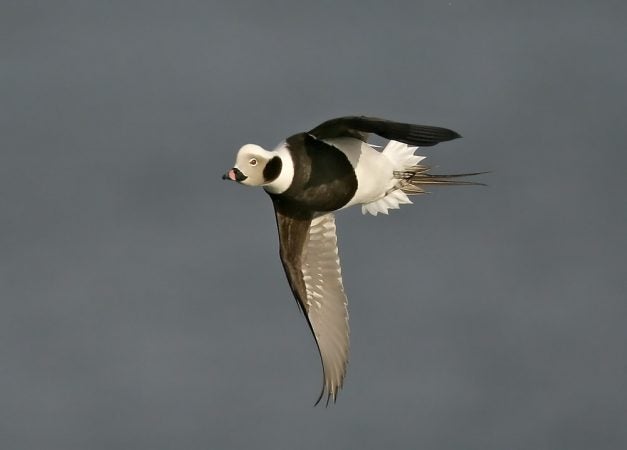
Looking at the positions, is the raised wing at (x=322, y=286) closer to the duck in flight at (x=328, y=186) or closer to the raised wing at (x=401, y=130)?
the duck in flight at (x=328, y=186)

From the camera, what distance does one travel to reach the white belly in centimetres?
1392

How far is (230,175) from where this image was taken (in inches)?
509

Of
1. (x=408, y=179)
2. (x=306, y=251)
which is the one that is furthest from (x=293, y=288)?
(x=408, y=179)

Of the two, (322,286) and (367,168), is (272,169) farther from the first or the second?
(322,286)

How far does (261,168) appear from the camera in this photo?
516 inches

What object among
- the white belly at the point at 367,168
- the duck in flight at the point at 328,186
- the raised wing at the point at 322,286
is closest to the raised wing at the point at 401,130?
the duck in flight at the point at 328,186

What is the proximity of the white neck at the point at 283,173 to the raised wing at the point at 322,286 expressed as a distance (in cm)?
103

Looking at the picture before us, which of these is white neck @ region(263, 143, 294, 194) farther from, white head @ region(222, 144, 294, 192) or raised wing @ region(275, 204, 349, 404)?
raised wing @ region(275, 204, 349, 404)

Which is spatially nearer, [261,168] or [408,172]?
[261,168]

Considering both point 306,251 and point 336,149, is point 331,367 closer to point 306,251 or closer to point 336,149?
point 306,251

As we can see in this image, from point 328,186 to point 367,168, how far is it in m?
0.53

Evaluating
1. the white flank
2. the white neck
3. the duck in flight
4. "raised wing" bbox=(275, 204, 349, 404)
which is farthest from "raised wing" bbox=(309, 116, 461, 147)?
"raised wing" bbox=(275, 204, 349, 404)

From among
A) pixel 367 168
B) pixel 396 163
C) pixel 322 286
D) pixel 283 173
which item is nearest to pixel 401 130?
pixel 283 173

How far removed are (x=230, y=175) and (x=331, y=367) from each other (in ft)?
8.05
